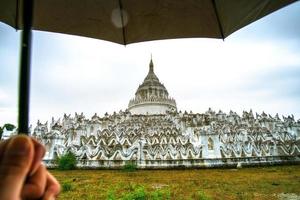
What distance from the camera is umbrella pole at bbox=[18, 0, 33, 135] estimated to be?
1.77m

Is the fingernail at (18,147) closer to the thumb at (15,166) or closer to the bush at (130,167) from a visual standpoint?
the thumb at (15,166)

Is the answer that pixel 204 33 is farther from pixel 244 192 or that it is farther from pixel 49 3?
pixel 244 192

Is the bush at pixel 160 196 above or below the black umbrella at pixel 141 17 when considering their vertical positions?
below

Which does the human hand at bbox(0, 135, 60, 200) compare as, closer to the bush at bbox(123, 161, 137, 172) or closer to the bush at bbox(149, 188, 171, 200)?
the bush at bbox(149, 188, 171, 200)

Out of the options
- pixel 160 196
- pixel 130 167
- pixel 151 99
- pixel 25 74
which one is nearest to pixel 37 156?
pixel 25 74

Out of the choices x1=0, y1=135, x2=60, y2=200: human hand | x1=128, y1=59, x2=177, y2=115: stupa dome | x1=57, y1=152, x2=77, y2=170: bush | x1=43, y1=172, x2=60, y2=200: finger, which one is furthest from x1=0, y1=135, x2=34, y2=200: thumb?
x1=128, y1=59, x2=177, y2=115: stupa dome

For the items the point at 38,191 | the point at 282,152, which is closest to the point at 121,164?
the point at 282,152

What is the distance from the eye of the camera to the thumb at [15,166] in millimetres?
779

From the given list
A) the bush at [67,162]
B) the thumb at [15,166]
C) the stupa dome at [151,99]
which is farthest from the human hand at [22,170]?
the stupa dome at [151,99]

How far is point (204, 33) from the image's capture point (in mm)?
3785

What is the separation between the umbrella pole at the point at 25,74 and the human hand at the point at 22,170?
92 cm

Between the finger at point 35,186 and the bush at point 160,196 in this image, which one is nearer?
the finger at point 35,186

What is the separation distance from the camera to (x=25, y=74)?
6.13ft

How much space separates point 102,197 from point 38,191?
6365 millimetres
